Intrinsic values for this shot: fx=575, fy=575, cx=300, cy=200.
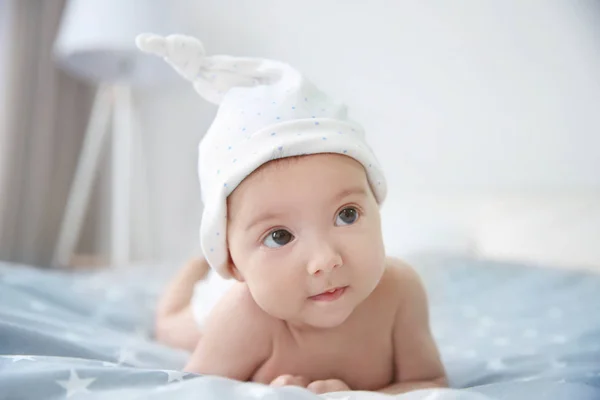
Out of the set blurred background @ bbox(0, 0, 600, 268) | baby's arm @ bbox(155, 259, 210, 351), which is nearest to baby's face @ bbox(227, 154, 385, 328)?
baby's arm @ bbox(155, 259, 210, 351)

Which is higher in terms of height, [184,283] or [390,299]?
[184,283]

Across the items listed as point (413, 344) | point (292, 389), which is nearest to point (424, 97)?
point (413, 344)

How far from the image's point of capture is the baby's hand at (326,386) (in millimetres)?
627

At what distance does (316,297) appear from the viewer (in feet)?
2.06

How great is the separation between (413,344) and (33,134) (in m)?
2.28

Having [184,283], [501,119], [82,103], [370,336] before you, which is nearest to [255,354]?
[370,336]

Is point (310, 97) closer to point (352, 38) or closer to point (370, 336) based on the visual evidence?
point (370, 336)

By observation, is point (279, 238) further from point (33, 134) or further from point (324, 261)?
point (33, 134)

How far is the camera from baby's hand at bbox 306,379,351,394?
627mm

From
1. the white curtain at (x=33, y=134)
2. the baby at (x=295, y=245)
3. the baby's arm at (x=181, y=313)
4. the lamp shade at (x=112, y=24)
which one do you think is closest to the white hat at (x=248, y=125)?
the baby at (x=295, y=245)

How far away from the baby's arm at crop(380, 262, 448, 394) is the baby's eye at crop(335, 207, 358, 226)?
14 cm

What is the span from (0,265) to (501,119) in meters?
1.36

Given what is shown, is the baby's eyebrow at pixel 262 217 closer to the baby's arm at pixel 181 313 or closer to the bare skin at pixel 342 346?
the bare skin at pixel 342 346

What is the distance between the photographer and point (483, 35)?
5.44 feet
